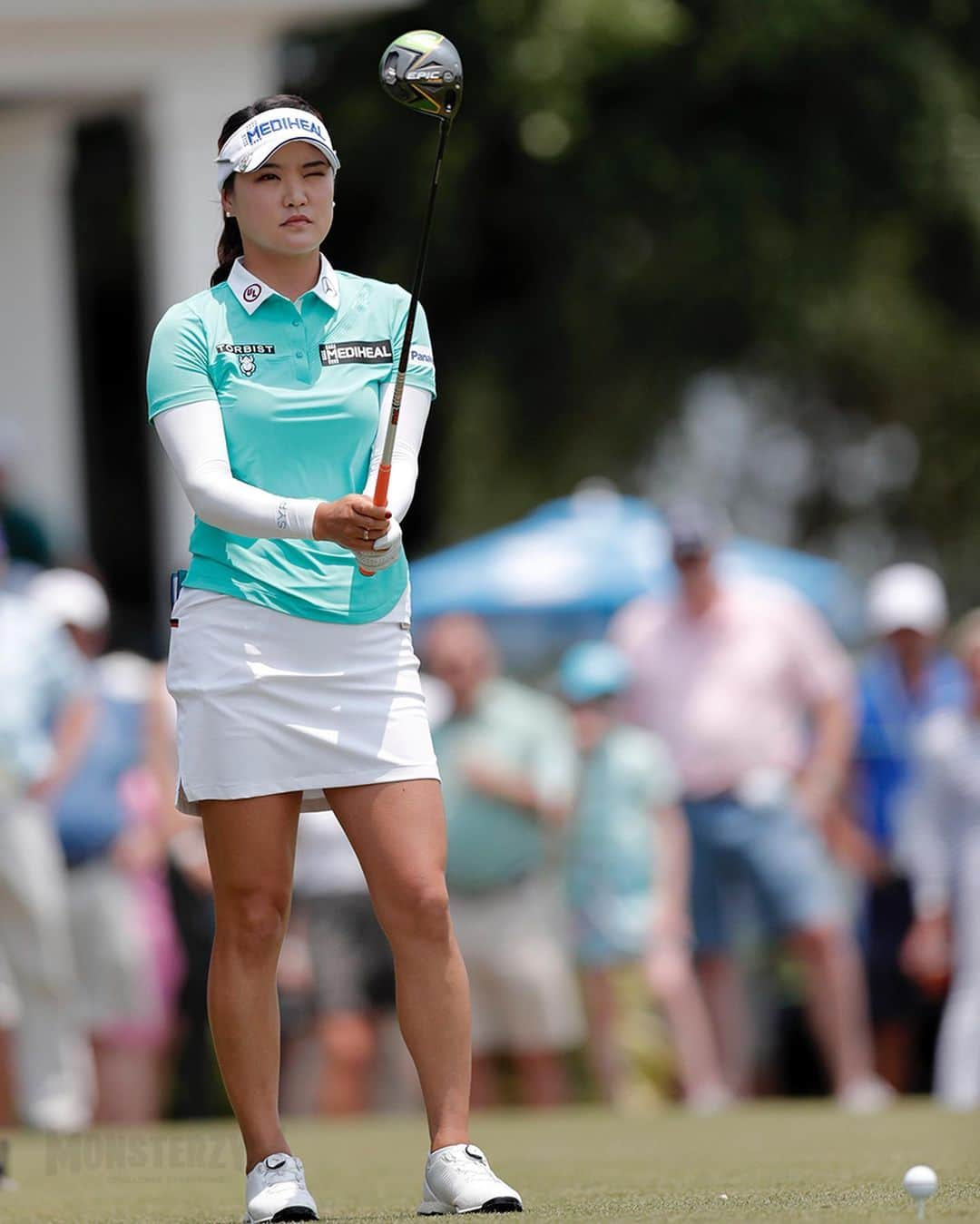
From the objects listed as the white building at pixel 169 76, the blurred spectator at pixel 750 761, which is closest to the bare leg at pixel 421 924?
the blurred spectator at pixel 750 761

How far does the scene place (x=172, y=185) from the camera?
13.2 metres

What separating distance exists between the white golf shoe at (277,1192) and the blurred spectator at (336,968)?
5.76 metres

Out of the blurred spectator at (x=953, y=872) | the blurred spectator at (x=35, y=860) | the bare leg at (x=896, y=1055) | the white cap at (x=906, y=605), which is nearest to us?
the blurred spectator at (x=35, y=860)

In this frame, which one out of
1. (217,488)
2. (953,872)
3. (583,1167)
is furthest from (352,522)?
(953,872)

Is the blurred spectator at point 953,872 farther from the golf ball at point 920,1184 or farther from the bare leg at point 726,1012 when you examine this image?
the golf ball at point 920,1184

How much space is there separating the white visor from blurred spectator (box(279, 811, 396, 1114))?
5944mm

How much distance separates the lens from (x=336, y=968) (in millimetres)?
10891

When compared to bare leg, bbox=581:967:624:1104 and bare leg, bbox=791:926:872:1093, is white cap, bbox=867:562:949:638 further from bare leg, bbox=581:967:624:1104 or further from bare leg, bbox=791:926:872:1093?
bare leg, bbox=581:967:624:1104

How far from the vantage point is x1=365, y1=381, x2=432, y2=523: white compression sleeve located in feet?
16.6

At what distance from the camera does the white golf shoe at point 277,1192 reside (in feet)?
16.3

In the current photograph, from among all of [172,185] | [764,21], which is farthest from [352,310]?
[764,21]

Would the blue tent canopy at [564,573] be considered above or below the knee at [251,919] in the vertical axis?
below

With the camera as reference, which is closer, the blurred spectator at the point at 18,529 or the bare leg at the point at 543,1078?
the bare leg at the point at 543,1078

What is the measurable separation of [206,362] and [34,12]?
8.28m
